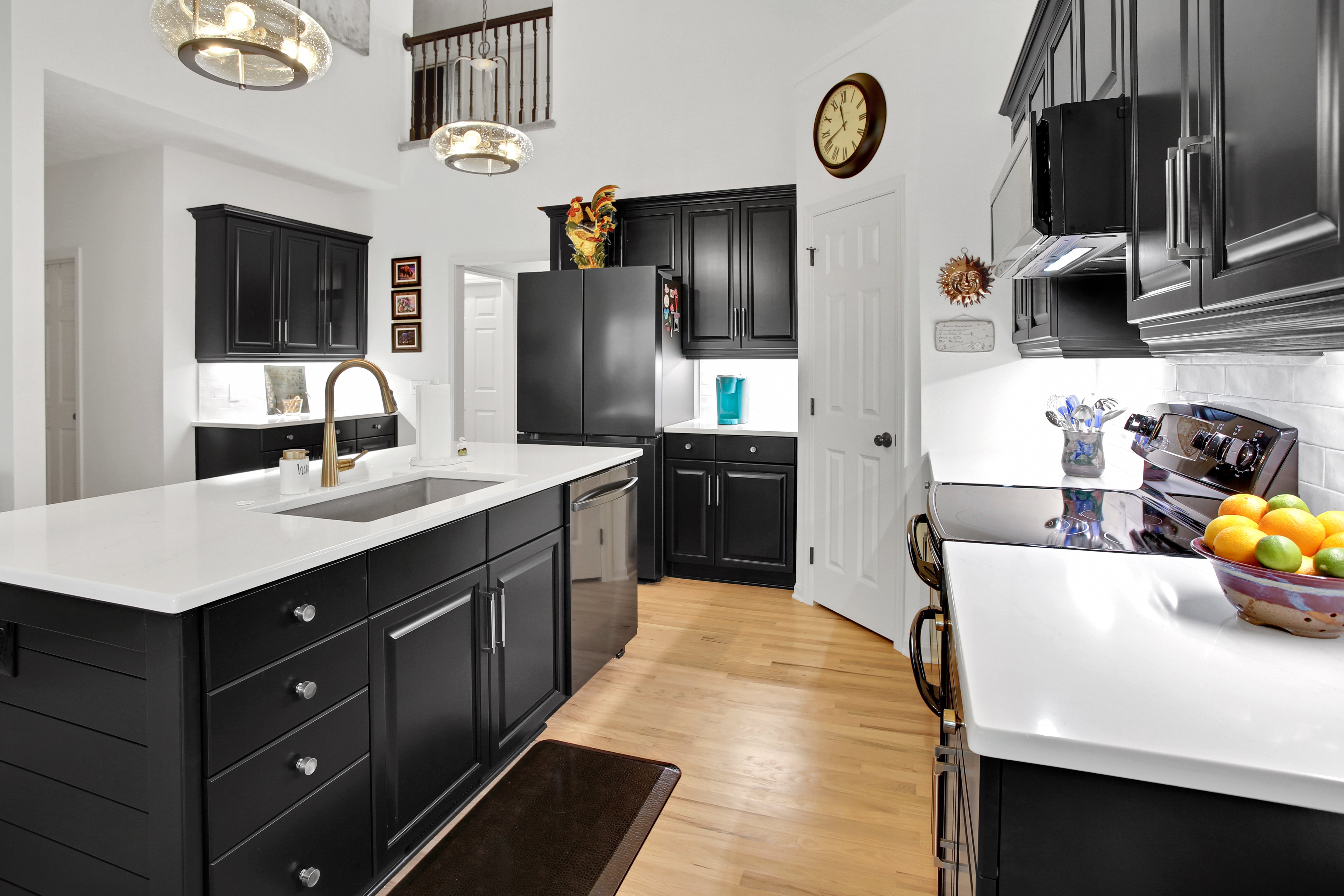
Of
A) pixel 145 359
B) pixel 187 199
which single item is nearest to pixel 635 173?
pixel 187 199

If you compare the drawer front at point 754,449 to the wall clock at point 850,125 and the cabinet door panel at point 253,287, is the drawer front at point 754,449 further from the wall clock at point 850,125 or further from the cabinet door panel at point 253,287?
the cabinet door panel at point 253,287

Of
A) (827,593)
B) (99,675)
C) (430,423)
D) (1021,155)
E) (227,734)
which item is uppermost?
(1021,155)

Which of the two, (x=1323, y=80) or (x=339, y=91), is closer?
(x=1323, y=80)

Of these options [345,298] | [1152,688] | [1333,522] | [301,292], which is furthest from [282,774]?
[345,298]

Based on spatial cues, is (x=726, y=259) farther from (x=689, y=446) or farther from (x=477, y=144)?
(x=477, y=144)

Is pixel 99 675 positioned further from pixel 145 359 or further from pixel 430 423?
pixel 145 359

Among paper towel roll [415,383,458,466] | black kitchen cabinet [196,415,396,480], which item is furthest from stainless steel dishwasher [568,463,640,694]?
black kitchen cabinet [196,415,396,480]

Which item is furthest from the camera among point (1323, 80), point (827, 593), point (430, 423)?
point (827, 593)

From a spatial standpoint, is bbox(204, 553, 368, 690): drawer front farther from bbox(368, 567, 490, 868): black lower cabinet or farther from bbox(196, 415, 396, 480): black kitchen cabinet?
bbox(196, 415, 396, 480): black kitchen cabinet

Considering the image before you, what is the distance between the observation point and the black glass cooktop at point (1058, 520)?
1.52m

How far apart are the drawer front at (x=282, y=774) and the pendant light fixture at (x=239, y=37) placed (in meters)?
1.82

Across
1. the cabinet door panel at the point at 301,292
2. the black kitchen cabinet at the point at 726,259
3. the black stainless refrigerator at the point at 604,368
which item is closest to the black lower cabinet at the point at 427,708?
the black stainless refrigerator at the point at 604,368

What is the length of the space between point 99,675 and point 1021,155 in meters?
2.07

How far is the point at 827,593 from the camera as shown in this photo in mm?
3895
